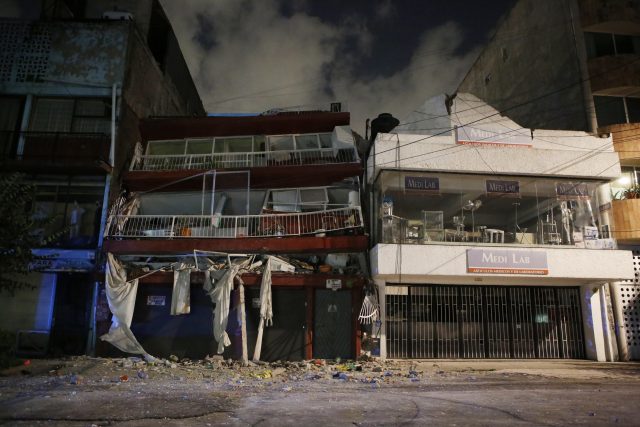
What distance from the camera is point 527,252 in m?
14.4

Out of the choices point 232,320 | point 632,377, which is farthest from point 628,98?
point 232,320

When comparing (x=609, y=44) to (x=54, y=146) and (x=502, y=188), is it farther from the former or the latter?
(x=54, y=146)

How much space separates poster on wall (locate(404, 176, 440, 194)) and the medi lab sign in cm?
256

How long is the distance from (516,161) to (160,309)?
1316cm

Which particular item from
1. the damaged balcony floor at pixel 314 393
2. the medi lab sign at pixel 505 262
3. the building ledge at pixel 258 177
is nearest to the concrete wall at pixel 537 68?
the medi lab sign at pixel 505 262

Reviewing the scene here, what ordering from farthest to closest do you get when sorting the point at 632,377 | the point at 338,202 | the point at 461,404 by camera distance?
the point at 338,202 < the point at 632,377 < the point at 461,404

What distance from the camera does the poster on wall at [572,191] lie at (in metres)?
15.9

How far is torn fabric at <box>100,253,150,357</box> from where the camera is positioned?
13938 millimetres

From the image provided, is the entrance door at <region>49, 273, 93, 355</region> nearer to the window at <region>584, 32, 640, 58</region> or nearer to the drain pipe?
the drain pipe

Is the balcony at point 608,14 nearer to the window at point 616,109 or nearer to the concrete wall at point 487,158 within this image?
the window at point 616,109

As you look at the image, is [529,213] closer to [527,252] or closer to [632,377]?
[527,252]

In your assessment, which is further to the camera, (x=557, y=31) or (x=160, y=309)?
(x=557, y=31)

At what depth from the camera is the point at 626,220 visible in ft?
51.4

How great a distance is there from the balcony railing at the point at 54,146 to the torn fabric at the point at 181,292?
5655 mm
